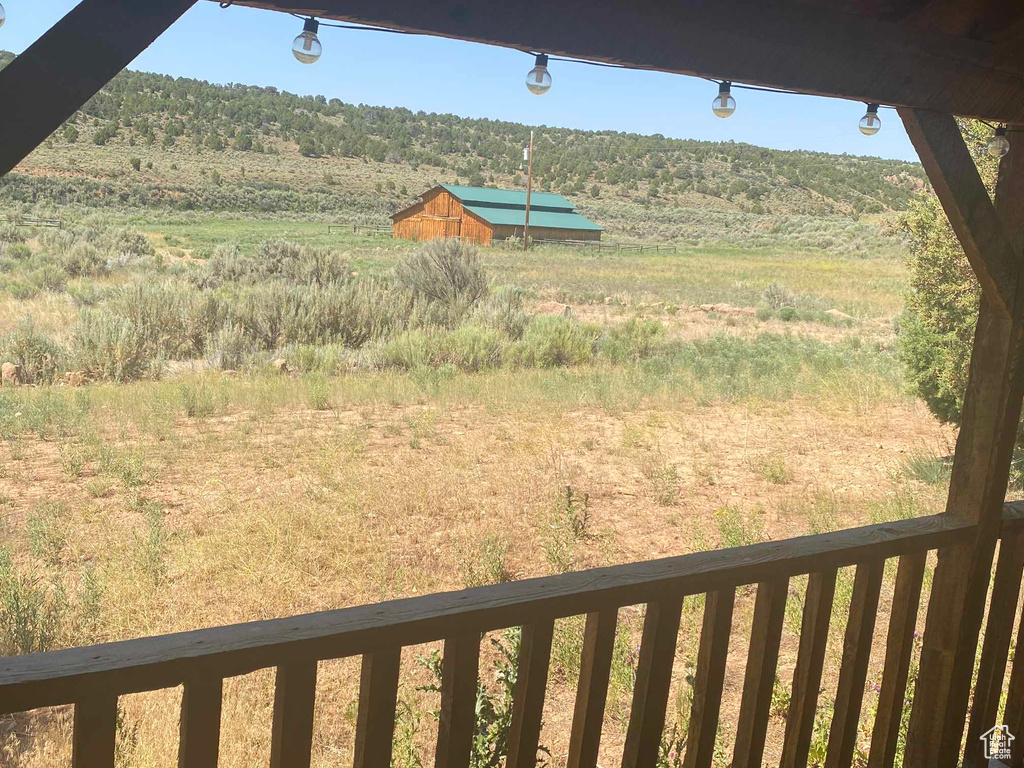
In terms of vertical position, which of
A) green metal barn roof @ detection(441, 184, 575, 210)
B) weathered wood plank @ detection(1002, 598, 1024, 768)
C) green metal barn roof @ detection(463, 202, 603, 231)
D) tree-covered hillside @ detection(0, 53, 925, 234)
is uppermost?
tree-covered hillside @ detection(0, 53, 925, 234)

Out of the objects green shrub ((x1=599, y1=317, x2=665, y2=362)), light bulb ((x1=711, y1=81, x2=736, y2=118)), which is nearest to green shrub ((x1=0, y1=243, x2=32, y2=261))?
green shrub ((x1=599, y1=317, x2=665, y2=362))

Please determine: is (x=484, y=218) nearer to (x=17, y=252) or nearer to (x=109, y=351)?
(x=17, y=252)

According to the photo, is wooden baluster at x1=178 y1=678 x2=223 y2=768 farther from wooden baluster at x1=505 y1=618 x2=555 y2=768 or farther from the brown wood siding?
the brown wood siding

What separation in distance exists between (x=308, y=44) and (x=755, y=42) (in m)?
1.04

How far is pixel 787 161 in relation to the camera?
2687 inches

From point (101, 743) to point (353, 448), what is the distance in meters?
5.29

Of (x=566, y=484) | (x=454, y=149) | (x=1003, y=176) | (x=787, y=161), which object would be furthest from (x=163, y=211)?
(x=787, y=161)

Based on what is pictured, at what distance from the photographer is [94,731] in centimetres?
134

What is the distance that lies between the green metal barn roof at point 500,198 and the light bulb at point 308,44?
3532 cm

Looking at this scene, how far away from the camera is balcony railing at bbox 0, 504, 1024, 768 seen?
1.37 m

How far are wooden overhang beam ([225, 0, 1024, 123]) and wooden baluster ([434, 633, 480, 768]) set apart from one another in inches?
47.4

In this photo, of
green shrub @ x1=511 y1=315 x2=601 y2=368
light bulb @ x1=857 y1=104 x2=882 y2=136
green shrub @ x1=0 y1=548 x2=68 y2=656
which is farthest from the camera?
green shrub @ x1=511 y1=315 x2=601 y2=368

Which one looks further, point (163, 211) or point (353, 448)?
point (163, 211)

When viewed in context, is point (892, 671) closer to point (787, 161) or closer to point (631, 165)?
point (631, 165)
